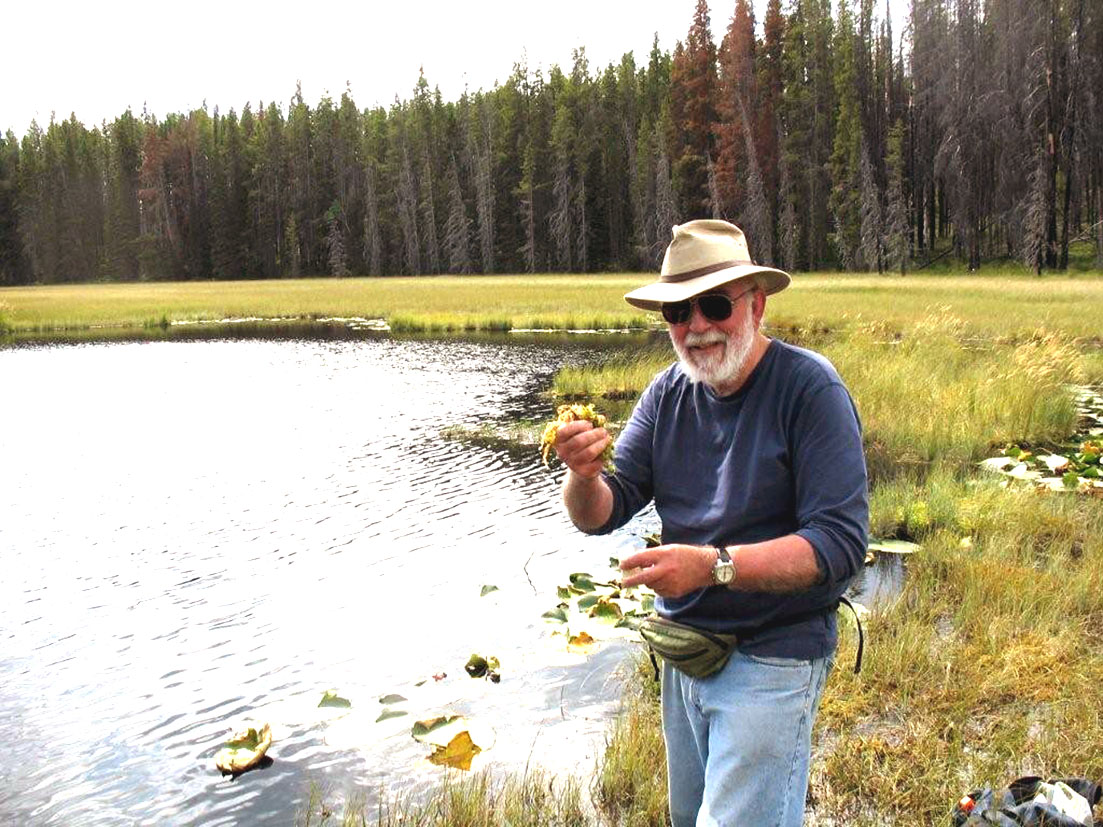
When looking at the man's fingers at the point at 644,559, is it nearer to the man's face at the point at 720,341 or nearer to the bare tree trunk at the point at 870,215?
the man's face at the point at 720,341

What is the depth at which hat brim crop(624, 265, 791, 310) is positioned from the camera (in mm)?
2768

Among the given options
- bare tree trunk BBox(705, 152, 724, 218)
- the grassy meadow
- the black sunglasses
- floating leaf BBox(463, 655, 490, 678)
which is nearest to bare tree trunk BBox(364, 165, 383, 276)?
bare tree trunk BBox(705, 152, 724, 218)

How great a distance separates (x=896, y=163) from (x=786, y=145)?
974cm

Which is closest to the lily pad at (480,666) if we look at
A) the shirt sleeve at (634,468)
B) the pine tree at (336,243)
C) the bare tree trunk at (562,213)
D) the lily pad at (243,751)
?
the lily pad at (243,751)

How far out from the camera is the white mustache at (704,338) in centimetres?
282

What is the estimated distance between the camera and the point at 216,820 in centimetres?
465

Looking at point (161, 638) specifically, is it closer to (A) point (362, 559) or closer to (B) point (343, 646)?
(B) point (343, 646)

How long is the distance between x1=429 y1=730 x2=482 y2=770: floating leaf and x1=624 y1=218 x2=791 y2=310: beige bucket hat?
3107 millimetres

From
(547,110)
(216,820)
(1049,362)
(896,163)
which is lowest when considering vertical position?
(216,820)

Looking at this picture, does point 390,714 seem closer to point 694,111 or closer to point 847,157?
point 847,157

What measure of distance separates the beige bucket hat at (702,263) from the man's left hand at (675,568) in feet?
2.50

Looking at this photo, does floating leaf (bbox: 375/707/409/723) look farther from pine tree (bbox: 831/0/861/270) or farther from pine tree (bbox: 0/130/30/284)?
pine tree (bbox: 0/130/30/284)

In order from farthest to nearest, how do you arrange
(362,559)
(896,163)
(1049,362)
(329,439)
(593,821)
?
(896,163), (329,439), (1049,362), (362,559), (593,821)

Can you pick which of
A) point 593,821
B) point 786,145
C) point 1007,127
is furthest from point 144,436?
point 786,145
